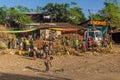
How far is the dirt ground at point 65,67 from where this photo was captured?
65.5 feet

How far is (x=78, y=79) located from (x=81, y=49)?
541 inches

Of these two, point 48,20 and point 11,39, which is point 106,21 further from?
point 11,39

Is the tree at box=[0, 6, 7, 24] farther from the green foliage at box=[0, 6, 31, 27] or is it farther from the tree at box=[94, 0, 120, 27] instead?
the tree at box=[94, 0, 120, 27]

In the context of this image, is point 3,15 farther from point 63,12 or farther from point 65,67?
point 65,67

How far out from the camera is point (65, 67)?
24.4 metres

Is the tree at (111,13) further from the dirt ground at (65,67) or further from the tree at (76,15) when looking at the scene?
the dirt ground at (65,67)

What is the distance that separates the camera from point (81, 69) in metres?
22.9

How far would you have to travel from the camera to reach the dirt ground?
19953 mm

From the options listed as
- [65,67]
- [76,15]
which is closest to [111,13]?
[76,15]

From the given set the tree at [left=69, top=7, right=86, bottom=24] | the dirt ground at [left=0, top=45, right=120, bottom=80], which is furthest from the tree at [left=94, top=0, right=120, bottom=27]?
the dirt ground at [left=0, top=45, right=120, bottom=80]

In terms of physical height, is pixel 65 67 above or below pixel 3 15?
below

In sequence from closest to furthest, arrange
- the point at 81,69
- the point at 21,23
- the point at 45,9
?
1. the point at 81,69
2. the point at 21,23
3. the point at 45,9

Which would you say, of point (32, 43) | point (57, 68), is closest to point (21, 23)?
point (32, 43)

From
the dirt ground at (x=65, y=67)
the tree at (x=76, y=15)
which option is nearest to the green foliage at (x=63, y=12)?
the tree at (x=76, y=15)
